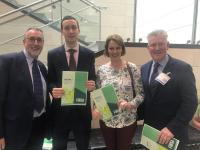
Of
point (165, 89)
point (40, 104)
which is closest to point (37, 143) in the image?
point (40, 104)

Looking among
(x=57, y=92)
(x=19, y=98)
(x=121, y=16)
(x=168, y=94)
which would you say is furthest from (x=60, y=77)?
(x=121, y=16)

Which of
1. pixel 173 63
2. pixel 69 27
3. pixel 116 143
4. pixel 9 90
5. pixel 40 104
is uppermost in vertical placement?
pixel 69 27

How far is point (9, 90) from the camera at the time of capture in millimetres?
1965

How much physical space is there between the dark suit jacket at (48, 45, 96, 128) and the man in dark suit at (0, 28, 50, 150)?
13 centimetres

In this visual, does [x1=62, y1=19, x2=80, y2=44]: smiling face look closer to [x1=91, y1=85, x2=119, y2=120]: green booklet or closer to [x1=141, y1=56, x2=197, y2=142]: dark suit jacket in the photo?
[x1=91, y1=85, x2=119, y2=120]: green booklet

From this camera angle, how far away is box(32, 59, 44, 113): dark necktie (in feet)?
6.66

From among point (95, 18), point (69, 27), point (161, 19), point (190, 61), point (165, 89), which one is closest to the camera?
point (165, 89)

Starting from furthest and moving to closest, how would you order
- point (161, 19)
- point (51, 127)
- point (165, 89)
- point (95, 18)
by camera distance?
point (161, 19), point (95, 18), point (51, 127), point (165, 89)

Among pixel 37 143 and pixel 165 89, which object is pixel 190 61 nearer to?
pixel 165 89

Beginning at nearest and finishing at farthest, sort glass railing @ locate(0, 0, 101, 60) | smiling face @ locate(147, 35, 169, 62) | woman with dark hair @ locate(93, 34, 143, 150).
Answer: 1. smiling face @ locate(147, 35, 169, 62)
2. woman with dark hair @ locate(93, 34, 143, 150)
3. glass railing @ locate(0, 0, 101, 60)

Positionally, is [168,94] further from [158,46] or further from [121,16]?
[121,16]

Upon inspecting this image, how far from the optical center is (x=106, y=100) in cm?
209

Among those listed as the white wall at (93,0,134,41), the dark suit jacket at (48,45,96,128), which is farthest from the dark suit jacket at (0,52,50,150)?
the white wall at (93,0,134,41)

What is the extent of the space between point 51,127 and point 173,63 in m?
1.18
